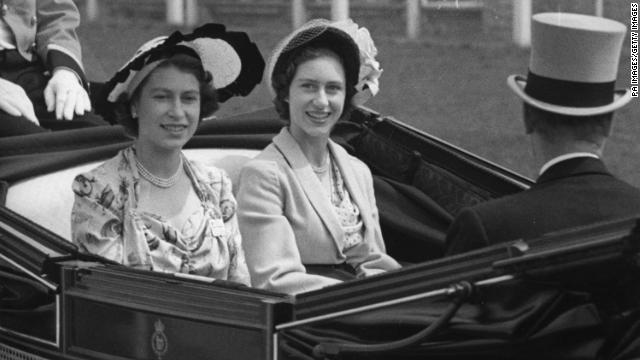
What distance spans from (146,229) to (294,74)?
1.83 feet

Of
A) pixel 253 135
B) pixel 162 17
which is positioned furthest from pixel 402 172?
pixel 162 17

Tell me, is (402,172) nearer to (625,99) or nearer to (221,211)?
(221,211)

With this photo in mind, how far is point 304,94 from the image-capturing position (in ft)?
11.5

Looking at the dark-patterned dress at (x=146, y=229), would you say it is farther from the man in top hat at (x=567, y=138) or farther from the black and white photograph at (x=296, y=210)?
the man in top hat at (x=567, y=138)

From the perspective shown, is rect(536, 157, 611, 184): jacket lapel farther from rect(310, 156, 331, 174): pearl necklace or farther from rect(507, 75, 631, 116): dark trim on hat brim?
A: rect(310, 156, 331, 174): pearl necklace

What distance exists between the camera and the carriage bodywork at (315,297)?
245cm

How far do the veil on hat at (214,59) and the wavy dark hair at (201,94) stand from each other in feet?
0.05

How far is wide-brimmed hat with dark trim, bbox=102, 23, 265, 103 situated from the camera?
321 centimetres

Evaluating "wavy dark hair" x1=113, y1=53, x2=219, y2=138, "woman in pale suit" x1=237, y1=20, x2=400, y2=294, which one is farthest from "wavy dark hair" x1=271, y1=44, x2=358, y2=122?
"wavy dark hair" x1=113, y1=53, x2=219, y2=138

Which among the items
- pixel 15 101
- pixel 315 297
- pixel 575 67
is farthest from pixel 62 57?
pixel 575 67

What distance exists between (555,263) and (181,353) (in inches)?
31.5

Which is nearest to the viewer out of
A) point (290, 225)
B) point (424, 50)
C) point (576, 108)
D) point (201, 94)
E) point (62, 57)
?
point (576, 108)

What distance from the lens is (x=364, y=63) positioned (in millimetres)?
3680

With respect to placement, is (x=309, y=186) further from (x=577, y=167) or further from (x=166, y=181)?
(x=577, y=167)
